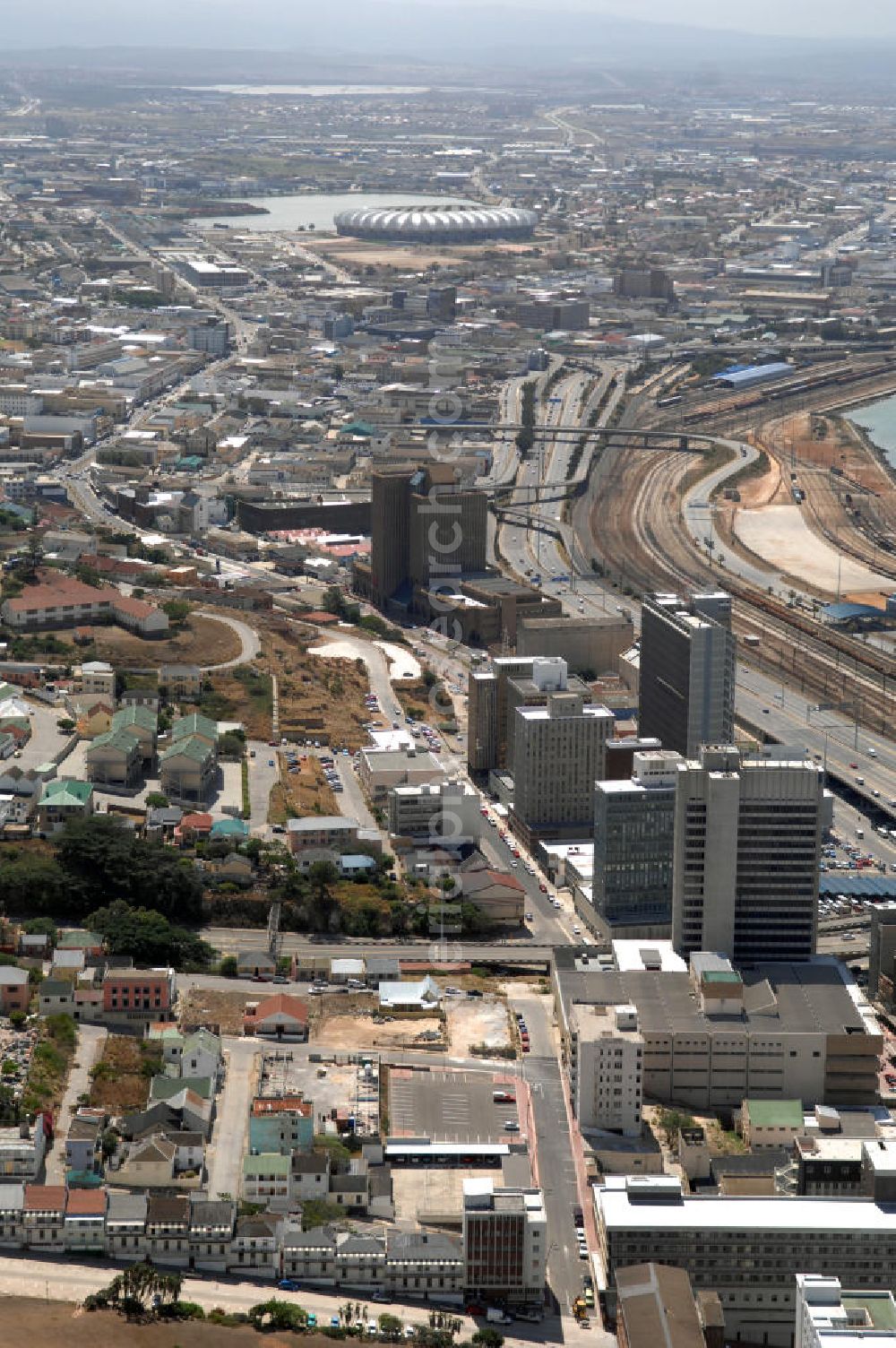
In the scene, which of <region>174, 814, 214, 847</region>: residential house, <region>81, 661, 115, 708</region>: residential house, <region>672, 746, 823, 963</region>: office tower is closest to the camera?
<region>672, 746, 823, 963</region>: office tower

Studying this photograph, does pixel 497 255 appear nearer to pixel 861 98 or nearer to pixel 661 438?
pixel 661 438

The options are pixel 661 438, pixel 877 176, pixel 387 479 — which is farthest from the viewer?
pixel 877 176

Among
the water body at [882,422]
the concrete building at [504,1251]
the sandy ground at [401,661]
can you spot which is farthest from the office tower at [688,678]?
the water body at [882,422]

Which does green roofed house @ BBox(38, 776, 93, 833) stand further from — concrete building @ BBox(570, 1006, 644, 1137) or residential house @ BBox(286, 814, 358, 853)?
concrete building @ BBox(570, 1006, 644, 1137)

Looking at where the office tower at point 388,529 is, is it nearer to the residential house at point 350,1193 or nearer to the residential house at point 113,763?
the residential house at point 113,763

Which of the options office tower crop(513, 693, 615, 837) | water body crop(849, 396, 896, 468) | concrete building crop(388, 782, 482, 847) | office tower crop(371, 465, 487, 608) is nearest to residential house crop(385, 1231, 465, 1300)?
concrete building crop(388, 782, 482, 847)

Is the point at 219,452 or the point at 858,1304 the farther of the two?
the point at 219,452


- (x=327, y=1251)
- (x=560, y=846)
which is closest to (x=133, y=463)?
(x=560, y=846)
